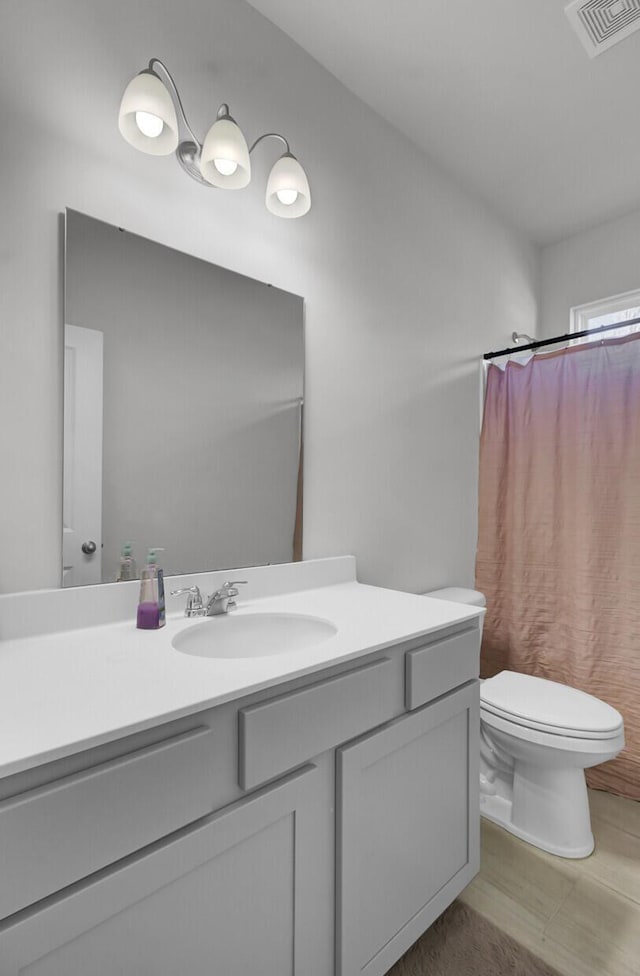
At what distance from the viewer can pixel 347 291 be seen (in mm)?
1818

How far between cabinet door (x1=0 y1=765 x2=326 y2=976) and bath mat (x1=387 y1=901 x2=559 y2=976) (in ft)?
1.48

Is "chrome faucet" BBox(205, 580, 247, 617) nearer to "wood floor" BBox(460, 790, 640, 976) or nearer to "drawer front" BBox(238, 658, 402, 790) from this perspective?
"drawer front" BBox(238, 658, 402, 790)

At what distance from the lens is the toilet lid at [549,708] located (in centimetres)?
154

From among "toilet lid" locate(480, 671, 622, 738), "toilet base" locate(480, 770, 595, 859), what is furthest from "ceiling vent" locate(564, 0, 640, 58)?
"toilet base" locate(480, 770, 595, 859)

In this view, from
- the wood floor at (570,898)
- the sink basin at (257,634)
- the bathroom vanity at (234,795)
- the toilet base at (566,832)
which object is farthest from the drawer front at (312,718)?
the toilet base at (566,832)

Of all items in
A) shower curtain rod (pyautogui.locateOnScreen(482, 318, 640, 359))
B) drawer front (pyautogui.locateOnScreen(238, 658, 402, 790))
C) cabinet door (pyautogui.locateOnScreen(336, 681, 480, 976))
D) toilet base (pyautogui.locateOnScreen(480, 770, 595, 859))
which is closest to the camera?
drawer front (pyautogui.locateOnScreen(238, 658, 402, 790))

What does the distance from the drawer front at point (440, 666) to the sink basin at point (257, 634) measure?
21 cm

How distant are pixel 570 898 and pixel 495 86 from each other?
8.90ft

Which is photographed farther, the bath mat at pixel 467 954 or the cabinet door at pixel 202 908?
the bath mat at pixel 467 954

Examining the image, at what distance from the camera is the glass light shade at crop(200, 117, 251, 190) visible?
4.22 feet

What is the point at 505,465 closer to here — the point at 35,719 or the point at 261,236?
the point at 261,236

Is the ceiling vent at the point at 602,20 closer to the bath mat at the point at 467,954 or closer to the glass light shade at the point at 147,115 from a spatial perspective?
the glass light shade at the point at 147,115

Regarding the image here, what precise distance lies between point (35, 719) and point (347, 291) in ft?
5.30

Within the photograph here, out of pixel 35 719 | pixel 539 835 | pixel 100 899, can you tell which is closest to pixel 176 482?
pixel 35 719
